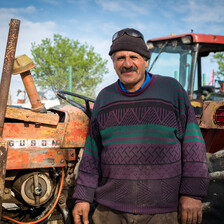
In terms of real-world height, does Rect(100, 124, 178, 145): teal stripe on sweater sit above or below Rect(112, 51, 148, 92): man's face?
below

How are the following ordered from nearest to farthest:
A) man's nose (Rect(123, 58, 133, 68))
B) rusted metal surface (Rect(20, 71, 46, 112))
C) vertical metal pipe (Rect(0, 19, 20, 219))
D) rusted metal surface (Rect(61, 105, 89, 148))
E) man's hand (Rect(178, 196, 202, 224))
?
man's hand (Rect(178, 196, 202, 224)), man's nose (Rect(123, 58, 133, 68)), vertical metal pipe (Rect(0, 19, 20, 219)), rusted metal surface (Rect(20, 71, 46, 112)), rusted metal surface (Rect(61, 105, 89, 148))

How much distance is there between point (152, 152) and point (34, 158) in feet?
3.76

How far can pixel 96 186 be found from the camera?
1793 millimetres

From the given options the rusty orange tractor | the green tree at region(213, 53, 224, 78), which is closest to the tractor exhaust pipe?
the rusty orange tractor

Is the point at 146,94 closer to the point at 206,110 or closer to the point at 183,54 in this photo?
the point at 206,110

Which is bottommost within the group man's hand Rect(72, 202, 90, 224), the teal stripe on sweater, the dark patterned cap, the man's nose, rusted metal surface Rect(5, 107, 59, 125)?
man's hand Rect(72, 202, 90, 224)

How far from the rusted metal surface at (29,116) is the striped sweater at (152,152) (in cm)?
77

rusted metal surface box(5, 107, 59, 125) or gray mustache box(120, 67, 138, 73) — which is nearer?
gray mustache box(120, 67, 138, 73)

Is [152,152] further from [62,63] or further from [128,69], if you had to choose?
[62,63]

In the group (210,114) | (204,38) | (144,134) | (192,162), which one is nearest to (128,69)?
(144,134)

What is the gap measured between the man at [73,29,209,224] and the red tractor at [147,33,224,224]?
1.48 m

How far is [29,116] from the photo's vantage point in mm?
2223

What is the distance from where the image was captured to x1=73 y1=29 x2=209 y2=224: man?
5.02 ft

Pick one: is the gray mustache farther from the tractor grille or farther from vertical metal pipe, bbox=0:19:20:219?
the tractor grille
